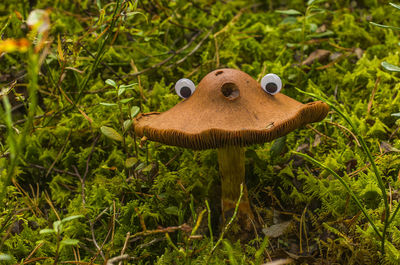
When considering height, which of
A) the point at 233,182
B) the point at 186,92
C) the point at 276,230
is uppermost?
the point at 186,92

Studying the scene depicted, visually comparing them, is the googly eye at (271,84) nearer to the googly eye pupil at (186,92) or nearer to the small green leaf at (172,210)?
the googly eye pupil at (186,92)

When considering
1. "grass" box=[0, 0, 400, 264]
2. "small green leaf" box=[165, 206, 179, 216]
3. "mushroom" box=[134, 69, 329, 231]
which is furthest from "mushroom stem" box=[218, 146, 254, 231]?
"small green leaf" box=[165, 206, 179, 216]

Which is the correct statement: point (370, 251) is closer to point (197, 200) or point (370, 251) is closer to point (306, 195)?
point (306, 195)

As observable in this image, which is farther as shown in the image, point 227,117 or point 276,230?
point 276,230

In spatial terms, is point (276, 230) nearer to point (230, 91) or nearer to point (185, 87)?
point (230, 91)

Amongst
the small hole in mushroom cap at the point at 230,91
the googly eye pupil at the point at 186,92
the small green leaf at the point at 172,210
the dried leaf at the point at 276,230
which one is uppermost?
the small hole in mushroom cap at the point at 230,91

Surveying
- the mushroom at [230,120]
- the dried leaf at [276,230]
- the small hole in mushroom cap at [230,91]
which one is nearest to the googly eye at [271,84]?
the mushroom at [230,120]

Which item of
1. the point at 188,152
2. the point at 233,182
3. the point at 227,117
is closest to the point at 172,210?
the point at 233,182
